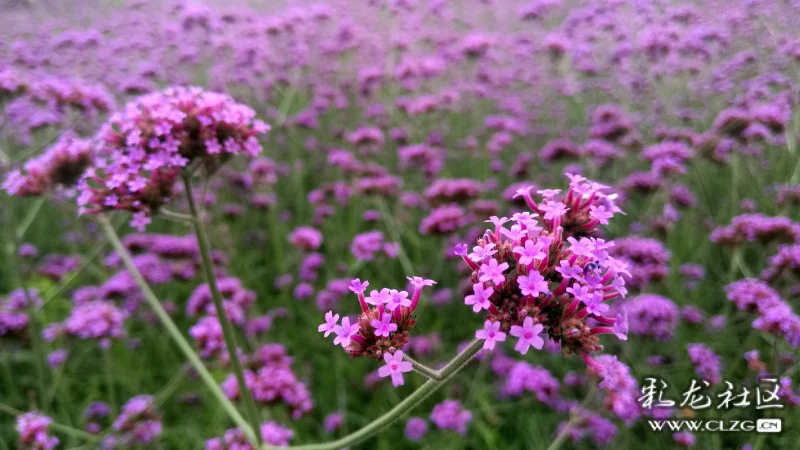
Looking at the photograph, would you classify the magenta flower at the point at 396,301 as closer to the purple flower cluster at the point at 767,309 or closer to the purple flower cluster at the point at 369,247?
the purple flower cluster at the point at 767,309

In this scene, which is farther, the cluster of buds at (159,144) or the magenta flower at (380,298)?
the cluster of buds at (159,144)

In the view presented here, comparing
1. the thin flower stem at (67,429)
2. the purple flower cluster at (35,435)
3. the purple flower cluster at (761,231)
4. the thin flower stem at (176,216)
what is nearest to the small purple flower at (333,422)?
the thin flower stem at (67,429)

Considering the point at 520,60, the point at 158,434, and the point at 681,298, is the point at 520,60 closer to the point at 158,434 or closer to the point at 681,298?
the point at 681,298

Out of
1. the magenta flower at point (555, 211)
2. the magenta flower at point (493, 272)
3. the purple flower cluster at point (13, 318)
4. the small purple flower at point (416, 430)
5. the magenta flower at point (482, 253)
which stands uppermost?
the magenta flower at point (555, 211)

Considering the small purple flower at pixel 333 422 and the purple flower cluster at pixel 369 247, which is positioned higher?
the purple flower cluster at pixel 369 247

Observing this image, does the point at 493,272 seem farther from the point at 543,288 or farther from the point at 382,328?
the point at 382,328

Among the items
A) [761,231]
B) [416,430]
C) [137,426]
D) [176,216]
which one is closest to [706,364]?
[761,231]

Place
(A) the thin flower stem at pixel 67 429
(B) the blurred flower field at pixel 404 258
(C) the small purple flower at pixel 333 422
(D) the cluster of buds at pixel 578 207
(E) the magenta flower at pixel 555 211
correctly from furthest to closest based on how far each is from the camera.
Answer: (C) the small purple flower at pixel 333 422, (A) the thin flower stem at pixel 67 429, (B) the blurred flower field at pixel 404 258, (D) the cluster of buds at pixel 578 207, (E) the magenta flower at pixel 555 211
